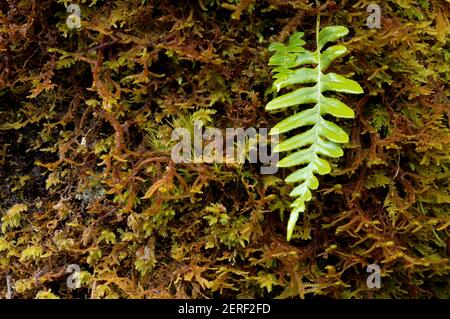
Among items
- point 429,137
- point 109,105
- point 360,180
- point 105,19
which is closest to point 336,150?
point 360,180

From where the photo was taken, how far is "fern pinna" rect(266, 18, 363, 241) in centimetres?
197

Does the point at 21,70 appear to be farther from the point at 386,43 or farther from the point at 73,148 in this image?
the point at 386,43

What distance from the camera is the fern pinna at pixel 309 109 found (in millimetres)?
1966

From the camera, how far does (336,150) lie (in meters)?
1.99

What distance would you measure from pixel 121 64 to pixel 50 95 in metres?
0.45

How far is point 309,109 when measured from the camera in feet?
6.72
